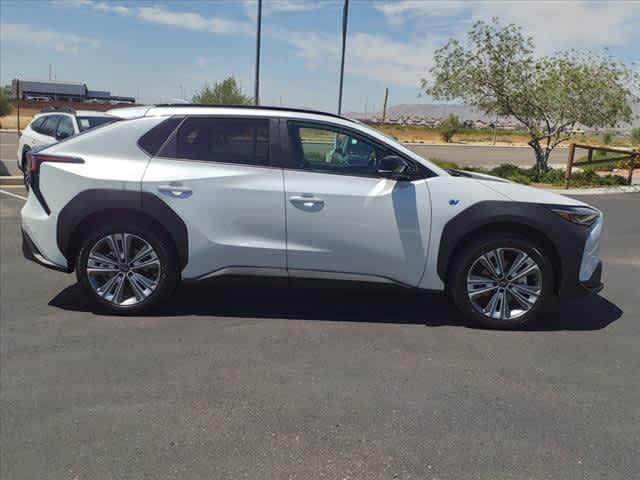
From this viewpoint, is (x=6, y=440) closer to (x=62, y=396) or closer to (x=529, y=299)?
(x=62, y=396)

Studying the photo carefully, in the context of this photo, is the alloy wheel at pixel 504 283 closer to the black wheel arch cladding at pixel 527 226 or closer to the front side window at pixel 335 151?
the black wheel arch cladding at pixel 527 226

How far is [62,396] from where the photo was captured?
3602mm

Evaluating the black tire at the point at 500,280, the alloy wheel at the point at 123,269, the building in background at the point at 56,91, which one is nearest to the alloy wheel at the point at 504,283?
the black tire at the point at 500,280

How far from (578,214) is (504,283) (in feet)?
2.65

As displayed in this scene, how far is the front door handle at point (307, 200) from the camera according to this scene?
4770 mm

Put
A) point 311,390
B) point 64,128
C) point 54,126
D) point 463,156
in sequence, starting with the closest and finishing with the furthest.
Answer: point 311,390 < point 64,128 < point 54,126 < point 463,156

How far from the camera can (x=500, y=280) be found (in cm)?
489

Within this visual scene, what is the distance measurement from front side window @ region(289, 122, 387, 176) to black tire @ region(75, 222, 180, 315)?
4.29 feet

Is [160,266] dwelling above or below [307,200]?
below

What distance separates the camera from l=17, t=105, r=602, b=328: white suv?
15.7 ft

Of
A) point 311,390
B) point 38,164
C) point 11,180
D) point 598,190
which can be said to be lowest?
point 311,390

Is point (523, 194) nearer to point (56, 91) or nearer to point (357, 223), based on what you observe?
point (357, 223)

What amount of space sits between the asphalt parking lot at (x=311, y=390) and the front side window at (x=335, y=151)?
3.24 ft

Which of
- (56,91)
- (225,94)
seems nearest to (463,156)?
(225,94)
